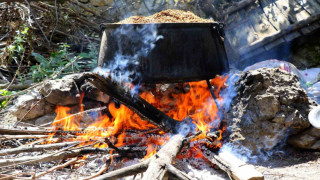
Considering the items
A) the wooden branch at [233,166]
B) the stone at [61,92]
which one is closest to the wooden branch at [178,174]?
the wooden branch at [233,166]

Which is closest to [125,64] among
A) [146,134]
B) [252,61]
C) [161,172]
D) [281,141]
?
[146,134]

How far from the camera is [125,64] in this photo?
2.53 meters

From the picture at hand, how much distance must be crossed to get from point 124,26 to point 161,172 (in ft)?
4.65

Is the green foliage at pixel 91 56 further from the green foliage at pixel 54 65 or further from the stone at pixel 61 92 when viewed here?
the stone at pixel 61 92

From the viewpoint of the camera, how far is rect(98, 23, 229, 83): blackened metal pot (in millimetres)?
2459

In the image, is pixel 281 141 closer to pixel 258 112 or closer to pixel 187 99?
pixel 258 112

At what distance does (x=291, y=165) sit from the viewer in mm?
2168

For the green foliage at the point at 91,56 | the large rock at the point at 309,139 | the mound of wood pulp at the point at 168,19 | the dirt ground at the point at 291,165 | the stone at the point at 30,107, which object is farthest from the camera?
the green foliage at the point at 91,56

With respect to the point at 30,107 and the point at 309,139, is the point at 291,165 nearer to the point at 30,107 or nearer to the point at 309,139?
the point at 309,139

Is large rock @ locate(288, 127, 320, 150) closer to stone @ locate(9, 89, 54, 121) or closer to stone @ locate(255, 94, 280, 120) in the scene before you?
stone @ locate(255, 94, 280, 120)

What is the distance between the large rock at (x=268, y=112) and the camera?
2344mm

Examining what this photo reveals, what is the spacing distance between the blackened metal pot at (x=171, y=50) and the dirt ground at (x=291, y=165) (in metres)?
0.91

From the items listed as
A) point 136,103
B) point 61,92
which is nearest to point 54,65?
point 61,92

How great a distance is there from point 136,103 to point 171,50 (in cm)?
55
